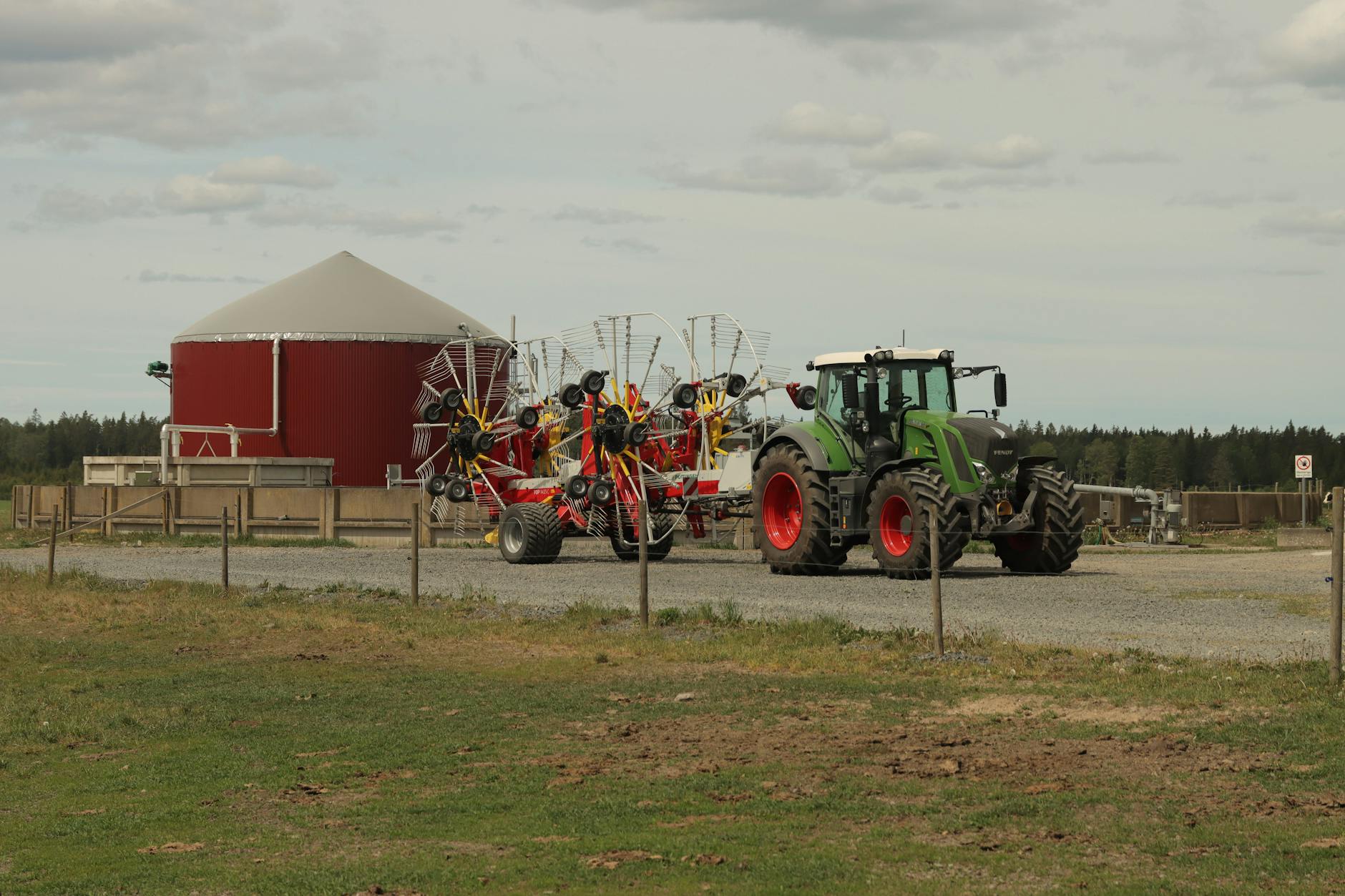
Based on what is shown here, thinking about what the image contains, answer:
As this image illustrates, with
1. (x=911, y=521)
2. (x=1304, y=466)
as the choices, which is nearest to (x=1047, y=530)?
(x=911, y=521)

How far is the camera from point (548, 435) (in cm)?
3428

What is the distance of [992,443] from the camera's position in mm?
25234

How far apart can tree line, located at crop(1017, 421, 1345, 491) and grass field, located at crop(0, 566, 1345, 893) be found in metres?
112

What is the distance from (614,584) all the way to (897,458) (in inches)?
192

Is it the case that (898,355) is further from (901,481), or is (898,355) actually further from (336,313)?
(336,313)

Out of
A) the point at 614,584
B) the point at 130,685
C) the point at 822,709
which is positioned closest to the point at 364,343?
the point at 614,584

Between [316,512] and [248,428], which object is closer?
[316,512]

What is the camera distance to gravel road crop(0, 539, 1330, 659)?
1770 centimetres

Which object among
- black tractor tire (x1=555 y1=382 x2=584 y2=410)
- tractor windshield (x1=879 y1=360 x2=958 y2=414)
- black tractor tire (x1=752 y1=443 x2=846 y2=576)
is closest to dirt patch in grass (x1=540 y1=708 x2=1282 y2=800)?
black tractor tire (x1=752 y1=443 x2=846 y2=576)

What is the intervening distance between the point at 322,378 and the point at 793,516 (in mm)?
30924

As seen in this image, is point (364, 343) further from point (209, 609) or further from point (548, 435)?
point (209, 609)

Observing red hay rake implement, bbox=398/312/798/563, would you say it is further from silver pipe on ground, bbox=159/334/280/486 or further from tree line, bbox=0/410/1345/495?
tree line, bbox=0/410/1345/495

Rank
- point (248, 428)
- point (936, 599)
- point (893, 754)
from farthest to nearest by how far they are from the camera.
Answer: point (248, 428) → point (936, 599) → point (893, 754)

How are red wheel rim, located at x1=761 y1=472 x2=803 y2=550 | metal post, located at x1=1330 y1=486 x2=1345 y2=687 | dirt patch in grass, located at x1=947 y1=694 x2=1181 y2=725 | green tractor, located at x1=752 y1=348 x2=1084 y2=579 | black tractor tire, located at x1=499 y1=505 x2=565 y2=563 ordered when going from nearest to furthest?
dirt patch in grass, located at x1=947 y1=694 x2=1181 y2=725, metal post, located at x1=1330 y1=486 x2=1345 y2=687, green tractor, located at x1=752 y1=348 x2=1084 y2=579, red wheel rim, located at x1=761 y1=472 x2=803 y2=550, black tractor tire, located at x1=499 y1=505 x2=565 y2=563
